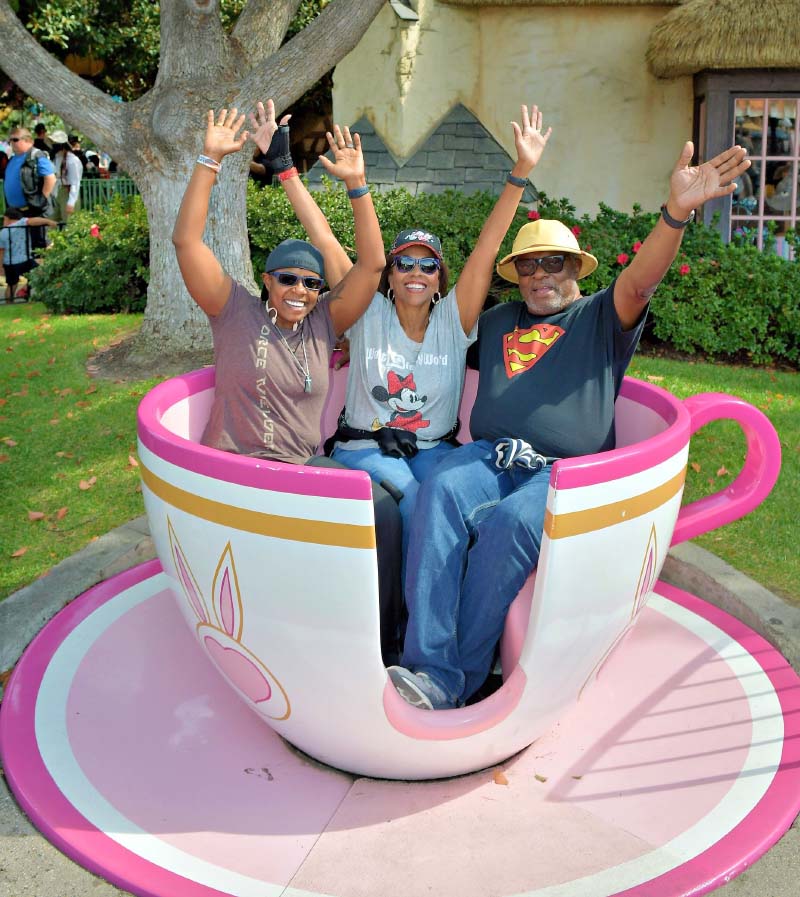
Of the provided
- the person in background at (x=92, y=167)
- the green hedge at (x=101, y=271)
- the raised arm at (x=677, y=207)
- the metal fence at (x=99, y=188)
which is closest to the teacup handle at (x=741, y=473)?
the raised arm at (x=677, y=207)

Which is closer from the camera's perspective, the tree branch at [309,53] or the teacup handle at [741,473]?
the teacup handle at [741,473]

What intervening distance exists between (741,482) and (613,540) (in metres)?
0.99

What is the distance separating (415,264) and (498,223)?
0.34 m

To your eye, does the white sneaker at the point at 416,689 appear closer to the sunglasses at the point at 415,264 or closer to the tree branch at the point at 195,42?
the sunglasses at the point at 415,264

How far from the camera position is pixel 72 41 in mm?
14602

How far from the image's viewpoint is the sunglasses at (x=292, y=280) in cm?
347

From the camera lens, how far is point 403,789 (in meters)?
2.91

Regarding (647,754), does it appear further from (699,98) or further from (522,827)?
(699,98)

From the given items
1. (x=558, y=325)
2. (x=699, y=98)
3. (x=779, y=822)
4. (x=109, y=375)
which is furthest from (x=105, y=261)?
(x=779, y=822)

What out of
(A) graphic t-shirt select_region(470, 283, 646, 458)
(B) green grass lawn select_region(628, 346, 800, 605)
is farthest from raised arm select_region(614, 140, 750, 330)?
(B) green grass lawn select_region(628, 346, 800, 605)

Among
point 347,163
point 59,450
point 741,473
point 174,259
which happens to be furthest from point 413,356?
point 174,259

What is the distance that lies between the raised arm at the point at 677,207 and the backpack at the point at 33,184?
1064 centimetres

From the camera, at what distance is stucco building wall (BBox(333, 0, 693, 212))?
10008 millimetres

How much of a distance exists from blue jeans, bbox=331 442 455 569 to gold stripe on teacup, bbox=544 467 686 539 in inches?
29.0
